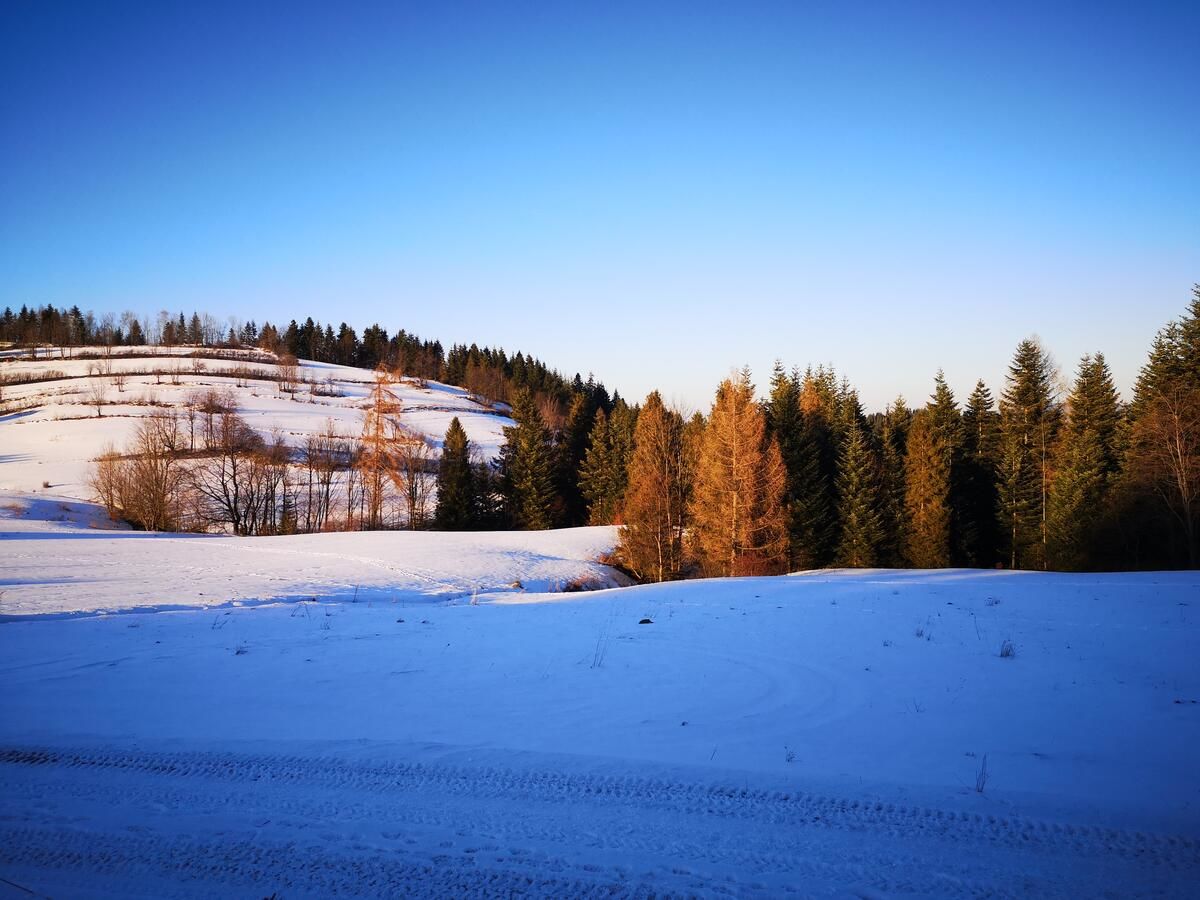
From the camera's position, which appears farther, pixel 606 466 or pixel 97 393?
pixel 97 393

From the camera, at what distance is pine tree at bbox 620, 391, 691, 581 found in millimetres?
30094

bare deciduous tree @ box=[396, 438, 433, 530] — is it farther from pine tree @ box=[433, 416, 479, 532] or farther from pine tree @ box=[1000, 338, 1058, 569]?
pine tree @ box=[1000, 338, 1058, 569]

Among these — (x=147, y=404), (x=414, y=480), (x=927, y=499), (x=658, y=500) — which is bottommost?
(x=927, y=499)

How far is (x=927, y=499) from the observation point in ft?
118

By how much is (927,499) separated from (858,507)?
4076 mm

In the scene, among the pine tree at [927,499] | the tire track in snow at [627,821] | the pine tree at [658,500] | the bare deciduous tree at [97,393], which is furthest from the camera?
the bare deciduous tree at [97,393]

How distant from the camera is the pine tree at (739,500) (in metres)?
27.4

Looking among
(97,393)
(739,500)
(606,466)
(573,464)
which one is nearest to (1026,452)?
(739,500)

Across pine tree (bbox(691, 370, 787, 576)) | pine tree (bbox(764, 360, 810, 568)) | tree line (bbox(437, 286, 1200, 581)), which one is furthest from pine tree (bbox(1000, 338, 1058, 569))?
pine tree (bbox(691, 370, 787, 576))

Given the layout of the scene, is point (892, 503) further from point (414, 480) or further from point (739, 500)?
point (414, 480)

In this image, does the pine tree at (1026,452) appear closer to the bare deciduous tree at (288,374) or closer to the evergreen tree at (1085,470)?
the evergreen tree at (1085,470)

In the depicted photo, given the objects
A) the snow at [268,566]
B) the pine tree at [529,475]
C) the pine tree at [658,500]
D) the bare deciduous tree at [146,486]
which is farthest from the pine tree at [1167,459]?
the bare deciduous tree at [146,486]

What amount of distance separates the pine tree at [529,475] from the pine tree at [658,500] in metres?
19.3

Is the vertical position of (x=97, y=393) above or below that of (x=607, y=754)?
above
